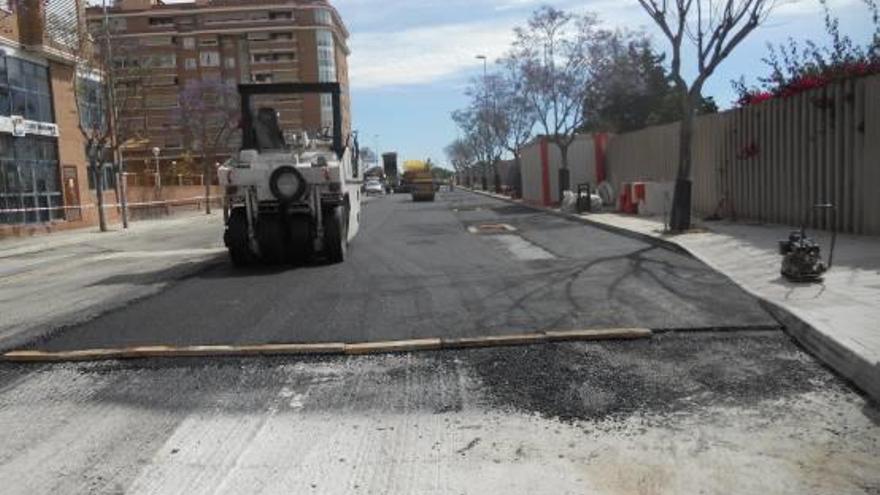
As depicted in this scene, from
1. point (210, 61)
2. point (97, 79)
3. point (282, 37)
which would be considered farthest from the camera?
point (282, 37)

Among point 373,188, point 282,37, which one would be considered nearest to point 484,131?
point 373,188

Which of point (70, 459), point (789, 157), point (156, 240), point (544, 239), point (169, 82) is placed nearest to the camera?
point (70, 459)

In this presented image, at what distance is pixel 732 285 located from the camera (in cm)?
1116

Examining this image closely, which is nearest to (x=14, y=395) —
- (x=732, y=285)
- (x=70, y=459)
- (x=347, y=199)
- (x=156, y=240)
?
(x=70, y=459)

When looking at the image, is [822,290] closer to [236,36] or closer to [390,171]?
[390,171]

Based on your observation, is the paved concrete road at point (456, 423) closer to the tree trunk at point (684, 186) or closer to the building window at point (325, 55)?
the tree trunk at point (684, 186)

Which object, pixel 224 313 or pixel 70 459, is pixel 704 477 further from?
pixel 224 313

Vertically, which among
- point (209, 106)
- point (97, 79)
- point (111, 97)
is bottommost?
point (111, 97)

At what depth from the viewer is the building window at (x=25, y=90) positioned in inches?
1396

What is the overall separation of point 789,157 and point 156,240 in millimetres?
19206

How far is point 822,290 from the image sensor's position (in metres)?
9.87

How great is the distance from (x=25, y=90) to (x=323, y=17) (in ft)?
329

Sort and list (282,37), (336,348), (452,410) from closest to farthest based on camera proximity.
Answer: (452,410) < (336,348) < (282,37)

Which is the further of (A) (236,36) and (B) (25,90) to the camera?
(A) (236,36)
